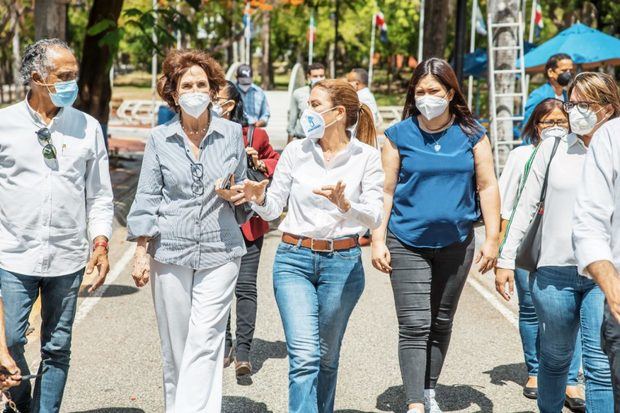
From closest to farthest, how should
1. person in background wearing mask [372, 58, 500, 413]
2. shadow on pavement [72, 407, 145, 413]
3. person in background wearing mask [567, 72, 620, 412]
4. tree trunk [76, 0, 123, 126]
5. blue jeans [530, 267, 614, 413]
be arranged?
person in background wearing mask [567, 72, 620, 412] < blue jeans [530, 267, 614, 413] < person in background wearing mask [372, 58, 500, 413] < shadow on pavement [72, 407, 145, 413] < tree trunk [76, 0, 123, 126]

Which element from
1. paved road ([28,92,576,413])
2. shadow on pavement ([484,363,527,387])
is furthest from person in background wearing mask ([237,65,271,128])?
shadow on pavement ([484,363,527,387])

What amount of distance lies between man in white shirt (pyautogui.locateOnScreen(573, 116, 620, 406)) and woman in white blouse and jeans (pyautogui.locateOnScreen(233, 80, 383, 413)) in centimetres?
141

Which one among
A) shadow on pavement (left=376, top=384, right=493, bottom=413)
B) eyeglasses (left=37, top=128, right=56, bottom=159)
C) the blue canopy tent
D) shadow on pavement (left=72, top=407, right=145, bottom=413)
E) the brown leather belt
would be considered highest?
the blue canopy tent

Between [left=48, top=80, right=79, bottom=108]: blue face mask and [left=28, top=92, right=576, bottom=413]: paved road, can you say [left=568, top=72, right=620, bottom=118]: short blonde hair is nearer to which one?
[left=28, top=92, right=576, bottom=413]: paved road

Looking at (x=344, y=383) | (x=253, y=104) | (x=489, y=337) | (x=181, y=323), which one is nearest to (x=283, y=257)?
(x=181, y=323)

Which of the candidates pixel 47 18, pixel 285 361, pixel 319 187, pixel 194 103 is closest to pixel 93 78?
pixel 47 18

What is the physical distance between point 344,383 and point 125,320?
2.52m

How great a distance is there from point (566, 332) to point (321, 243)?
51.6 inches

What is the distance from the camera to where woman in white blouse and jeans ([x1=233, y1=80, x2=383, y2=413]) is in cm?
491

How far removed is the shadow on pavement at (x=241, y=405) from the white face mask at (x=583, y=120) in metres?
2.49

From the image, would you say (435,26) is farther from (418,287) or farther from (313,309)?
(313,309)

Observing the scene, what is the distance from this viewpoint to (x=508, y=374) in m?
6.92

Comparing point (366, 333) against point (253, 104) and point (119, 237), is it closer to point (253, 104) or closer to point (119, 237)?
point (253, 104)

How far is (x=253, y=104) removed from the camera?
11.3 m
